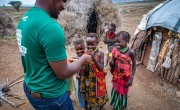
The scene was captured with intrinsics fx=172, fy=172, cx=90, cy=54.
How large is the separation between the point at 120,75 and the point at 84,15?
5.08 metres

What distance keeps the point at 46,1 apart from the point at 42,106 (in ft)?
2.99

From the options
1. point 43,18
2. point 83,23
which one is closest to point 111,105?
point 43,18

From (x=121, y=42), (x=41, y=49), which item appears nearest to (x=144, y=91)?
(x=121, y=42)

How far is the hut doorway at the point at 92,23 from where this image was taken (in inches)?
306

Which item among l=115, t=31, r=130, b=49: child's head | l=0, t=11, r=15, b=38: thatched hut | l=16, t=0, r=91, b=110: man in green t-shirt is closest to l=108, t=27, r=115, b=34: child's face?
l=115, t=31, r=130, b=49: child's head

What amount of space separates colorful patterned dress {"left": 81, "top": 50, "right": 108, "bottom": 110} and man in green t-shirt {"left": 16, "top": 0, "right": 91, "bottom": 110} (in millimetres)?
923

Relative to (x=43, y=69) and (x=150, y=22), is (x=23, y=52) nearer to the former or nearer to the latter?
(x=43, y=69)

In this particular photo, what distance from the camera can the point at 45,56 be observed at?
53.4 inches

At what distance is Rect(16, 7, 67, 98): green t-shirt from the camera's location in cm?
122

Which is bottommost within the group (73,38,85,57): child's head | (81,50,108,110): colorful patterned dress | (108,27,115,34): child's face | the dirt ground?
the dirt ground

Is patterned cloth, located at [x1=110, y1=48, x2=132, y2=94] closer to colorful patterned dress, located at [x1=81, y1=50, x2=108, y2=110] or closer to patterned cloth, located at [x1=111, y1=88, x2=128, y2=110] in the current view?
patterned cloth, located at [x1=111, y1=88, x2=128, y2=110]

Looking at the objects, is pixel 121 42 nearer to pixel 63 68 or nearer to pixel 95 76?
pixel 95 76

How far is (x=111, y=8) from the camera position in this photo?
759 centimetres

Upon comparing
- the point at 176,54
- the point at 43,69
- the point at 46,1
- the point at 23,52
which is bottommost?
the point at 176,54
